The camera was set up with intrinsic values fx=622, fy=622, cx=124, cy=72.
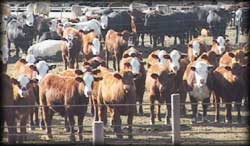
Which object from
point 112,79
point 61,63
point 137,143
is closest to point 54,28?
point 61,63

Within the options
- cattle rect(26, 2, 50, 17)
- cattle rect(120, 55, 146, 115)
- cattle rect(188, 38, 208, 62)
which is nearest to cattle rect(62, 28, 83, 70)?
cattle rect(188, 38, 208, 62)

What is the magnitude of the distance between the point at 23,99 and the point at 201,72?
3.79 metres

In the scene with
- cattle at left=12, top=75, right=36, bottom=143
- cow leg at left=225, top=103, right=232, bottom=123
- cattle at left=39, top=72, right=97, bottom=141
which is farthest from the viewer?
cow leg at left=225, top=103, right=232, bottom=123

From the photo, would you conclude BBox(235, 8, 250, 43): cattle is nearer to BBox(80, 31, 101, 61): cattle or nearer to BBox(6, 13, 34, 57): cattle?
BBox(80, 31, 101, 61): cattle

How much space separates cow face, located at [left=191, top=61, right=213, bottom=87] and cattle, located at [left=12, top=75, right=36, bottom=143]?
339 centimetres

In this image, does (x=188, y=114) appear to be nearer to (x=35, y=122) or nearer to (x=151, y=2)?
(x=35, y=122)

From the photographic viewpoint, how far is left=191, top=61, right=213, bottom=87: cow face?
41.3ft

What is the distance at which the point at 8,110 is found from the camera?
10281 millimetres

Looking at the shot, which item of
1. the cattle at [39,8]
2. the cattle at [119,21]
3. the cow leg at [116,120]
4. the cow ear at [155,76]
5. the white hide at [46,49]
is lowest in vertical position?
the cow leg at [116,120]

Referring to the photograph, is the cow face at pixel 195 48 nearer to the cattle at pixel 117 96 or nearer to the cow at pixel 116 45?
the cow at pixel 116 45

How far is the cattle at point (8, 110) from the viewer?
994 centimetres

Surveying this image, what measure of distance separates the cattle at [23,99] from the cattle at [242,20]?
48.6 feet

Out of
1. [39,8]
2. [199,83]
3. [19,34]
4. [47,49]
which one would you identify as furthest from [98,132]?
[39,8]

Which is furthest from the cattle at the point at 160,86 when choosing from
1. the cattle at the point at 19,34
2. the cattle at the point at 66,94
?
the cattle at the point at 19,34
